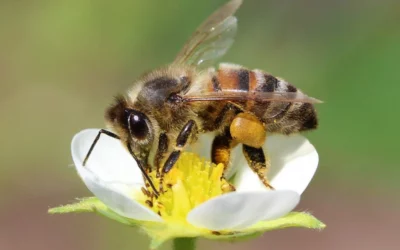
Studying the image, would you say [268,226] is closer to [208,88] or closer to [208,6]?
[208,88]

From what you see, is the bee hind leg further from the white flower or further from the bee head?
the bee head

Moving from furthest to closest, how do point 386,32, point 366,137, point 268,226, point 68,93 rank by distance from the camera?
point 68,93 → point 386,32 → point 366,137 → point 268,226

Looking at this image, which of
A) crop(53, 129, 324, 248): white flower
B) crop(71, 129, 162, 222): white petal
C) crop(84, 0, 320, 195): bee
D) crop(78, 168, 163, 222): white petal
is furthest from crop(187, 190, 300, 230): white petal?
crop(71, 129, 162, 222): white petal

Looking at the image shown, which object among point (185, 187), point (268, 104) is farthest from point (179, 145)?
point (268, 104)

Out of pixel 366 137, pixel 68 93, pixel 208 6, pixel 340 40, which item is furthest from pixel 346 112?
pixel 68 93

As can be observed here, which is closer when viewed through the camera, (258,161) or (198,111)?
(198,111)

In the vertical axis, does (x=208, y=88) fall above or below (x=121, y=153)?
above

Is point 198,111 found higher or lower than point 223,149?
higher

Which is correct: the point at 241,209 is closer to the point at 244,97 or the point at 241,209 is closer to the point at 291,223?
the point at 291,223
